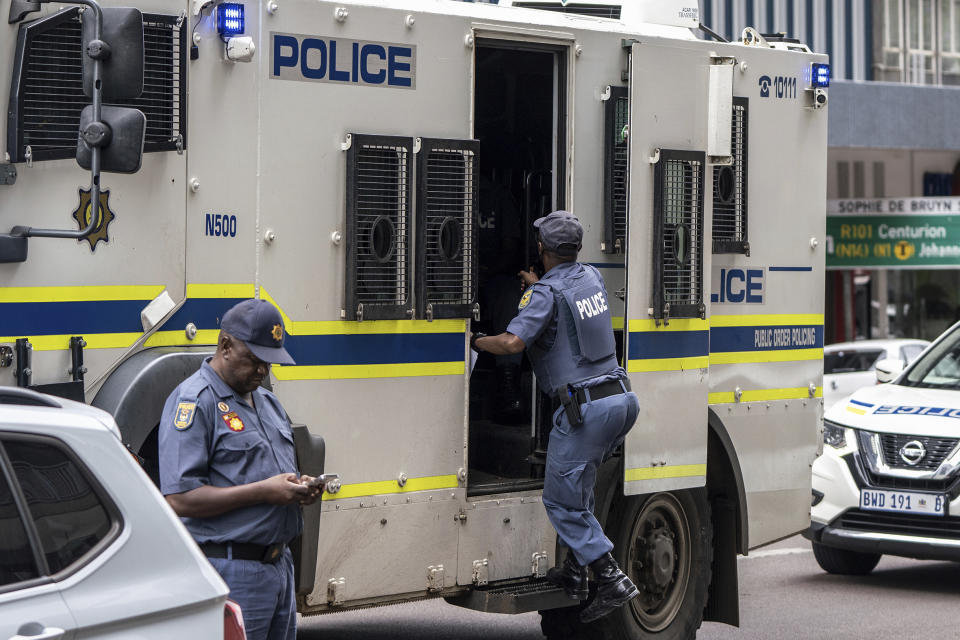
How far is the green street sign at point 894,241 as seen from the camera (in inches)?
859

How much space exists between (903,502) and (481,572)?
13.6 ft

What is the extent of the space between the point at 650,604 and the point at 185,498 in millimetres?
3628

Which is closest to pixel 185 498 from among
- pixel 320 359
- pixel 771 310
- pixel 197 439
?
pixel 197 439

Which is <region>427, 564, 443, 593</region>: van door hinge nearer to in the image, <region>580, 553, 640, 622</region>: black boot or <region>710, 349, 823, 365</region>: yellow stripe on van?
<region>580, 553, 640, 622</region>: black boot

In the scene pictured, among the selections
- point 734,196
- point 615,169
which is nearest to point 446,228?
point 615,169

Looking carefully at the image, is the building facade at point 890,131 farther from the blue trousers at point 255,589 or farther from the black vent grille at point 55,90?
the blue trousers at point 255,589

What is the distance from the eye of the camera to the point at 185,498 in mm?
4547

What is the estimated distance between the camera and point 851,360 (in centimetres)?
1806

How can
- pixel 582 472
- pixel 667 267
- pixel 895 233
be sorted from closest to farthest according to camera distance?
pixel 582 472 → pixel 667 267 → pixel 895 233

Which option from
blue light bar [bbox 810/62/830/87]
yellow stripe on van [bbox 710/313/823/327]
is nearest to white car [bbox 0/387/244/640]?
yellow stripe on van [bbox 710/313/823/327]

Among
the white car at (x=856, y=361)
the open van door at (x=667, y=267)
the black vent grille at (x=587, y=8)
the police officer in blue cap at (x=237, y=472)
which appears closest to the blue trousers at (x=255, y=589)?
the police officer in blue cap at (x=237, y=472)

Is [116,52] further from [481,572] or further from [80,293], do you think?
[481,572]

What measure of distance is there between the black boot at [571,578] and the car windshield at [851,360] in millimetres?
11623

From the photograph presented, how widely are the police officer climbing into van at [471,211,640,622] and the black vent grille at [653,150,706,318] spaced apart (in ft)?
1.60
